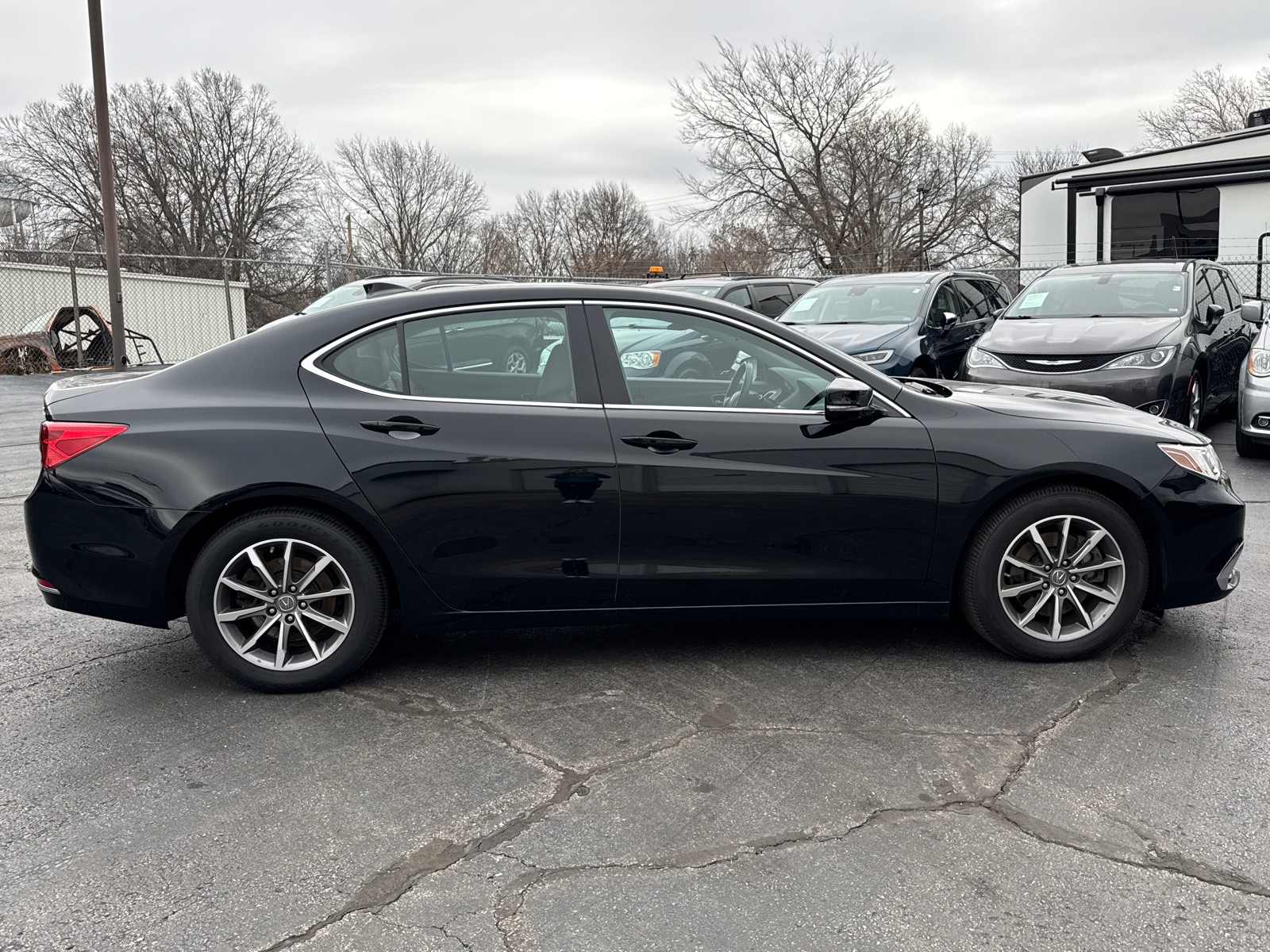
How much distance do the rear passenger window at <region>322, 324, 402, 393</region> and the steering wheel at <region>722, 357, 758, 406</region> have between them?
127 centimetres

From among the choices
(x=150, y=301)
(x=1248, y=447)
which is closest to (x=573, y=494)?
(x=1248, y=447)

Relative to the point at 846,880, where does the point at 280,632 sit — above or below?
above

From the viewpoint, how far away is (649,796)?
3207mm

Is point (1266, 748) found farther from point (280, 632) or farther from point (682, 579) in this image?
point (280, 632)

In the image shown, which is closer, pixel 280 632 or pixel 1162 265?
pixel 280 632

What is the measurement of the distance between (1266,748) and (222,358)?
12.8 ft

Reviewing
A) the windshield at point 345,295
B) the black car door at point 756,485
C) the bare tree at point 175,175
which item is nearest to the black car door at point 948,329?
the windshield at point 345,295

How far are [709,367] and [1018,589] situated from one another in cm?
150

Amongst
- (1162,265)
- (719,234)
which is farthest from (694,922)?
(719,234)

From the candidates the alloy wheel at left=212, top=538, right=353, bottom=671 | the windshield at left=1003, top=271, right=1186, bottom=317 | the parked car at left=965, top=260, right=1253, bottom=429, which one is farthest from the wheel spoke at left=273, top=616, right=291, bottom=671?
the windshield at left=1003, top=271, right=1186, bottom=317

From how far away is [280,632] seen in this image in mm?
4020

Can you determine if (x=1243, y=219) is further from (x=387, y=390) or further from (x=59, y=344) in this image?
(x=387, y=390)

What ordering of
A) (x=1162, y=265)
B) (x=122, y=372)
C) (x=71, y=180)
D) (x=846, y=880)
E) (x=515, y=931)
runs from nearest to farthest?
(x=515, y=931), (x=846, y=880), (x=122, y=372), (x=1162, y=265), (x=71, y=180)

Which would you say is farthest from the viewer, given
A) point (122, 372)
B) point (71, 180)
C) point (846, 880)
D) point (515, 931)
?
point (71, 180)
